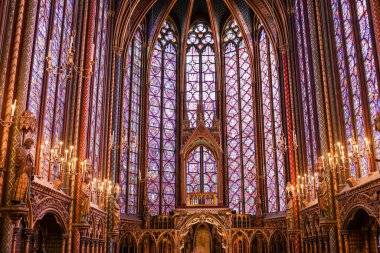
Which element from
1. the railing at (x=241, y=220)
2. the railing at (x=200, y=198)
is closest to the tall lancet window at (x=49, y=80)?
the railing at (x=200, y=198)

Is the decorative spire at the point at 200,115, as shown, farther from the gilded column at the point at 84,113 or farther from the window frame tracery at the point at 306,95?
the gilded column at the point at 84,113

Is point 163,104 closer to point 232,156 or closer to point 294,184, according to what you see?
point 232,156

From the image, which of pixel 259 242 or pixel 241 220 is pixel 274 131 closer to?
pixel 241 220

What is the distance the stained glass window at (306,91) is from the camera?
2344 centimetres

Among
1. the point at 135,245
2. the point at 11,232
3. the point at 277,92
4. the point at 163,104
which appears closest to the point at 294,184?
the point at 277,92

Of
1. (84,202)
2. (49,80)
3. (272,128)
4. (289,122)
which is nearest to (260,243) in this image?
(289,122)

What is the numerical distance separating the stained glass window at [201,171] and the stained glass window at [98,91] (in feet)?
29.7

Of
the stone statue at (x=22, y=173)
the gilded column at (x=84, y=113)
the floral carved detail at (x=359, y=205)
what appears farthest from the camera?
the gilded column at (x=84, y=113)

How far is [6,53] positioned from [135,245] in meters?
17.2

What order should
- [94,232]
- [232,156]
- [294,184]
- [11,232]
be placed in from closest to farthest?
[11,232] < [94,232] < [294,184] < [232,156]

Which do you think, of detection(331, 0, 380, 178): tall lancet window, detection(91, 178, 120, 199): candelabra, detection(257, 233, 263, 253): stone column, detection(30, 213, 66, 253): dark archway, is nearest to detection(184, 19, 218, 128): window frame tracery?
detection(91, 178, 120, 199): candelabra

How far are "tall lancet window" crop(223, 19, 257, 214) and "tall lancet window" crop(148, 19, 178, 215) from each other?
13.8 feet

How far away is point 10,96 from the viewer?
526 inches

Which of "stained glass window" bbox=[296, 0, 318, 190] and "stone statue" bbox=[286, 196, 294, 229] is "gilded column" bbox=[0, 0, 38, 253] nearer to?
"stained glass window" bbox=[296, 0, 318, 190]
